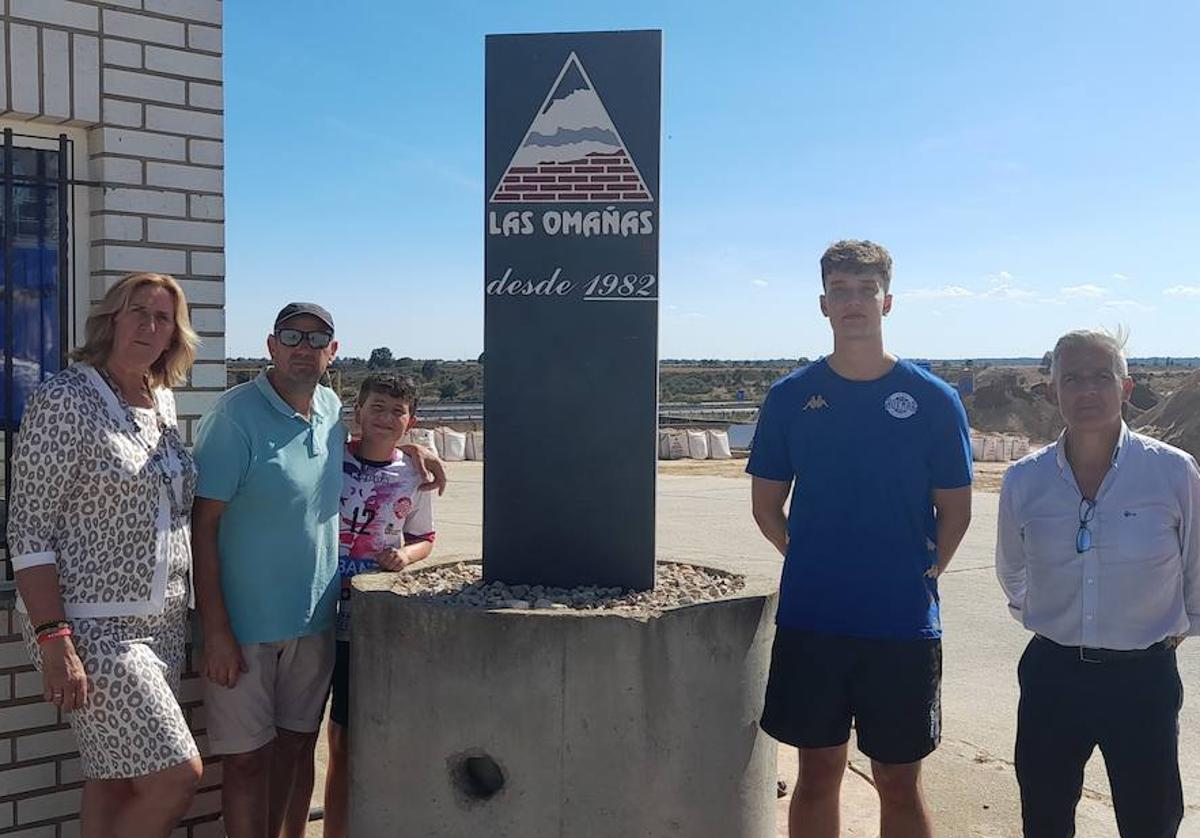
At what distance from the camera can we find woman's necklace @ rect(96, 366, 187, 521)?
3.34 metres

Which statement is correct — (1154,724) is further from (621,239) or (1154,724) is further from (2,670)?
(2,670)

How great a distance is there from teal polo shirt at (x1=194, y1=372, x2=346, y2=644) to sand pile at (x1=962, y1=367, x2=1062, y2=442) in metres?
40.6

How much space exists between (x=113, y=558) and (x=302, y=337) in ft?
3.18

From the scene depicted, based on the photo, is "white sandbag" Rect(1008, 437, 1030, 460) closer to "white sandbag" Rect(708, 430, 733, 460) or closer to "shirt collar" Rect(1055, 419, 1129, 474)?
"white sandbag" Rect(708, 430, 733, 460)

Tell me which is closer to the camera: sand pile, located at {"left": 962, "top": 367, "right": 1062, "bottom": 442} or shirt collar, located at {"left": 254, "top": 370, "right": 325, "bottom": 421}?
shirt collar, located at {"left": 254, "top": 370, "right": 325, "bottom": 421}

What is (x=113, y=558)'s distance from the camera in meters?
3.26

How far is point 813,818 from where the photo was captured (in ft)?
12.2

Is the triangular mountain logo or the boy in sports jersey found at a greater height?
the triangular mountain logo

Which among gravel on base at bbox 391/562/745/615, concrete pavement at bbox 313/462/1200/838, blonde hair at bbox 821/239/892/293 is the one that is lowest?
concrete pavement at bbox 313/462/1200/838

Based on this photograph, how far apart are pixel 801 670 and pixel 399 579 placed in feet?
4.84

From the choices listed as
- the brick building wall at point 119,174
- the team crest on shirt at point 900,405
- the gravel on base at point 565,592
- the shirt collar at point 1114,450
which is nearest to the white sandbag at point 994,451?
the gravel on base at point 565,592

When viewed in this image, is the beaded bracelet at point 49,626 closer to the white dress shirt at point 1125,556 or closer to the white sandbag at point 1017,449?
the white dress shirt at point 1125,556

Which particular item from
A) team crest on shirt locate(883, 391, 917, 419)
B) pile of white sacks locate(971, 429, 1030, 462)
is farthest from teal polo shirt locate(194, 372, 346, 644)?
pile of white sacks locate(971, 429, 1030, 462)

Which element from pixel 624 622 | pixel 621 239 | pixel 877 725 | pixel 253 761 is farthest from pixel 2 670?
pixel 877 725
